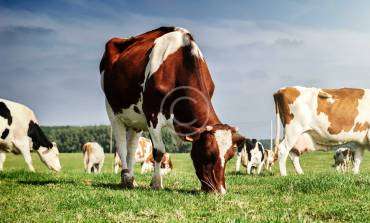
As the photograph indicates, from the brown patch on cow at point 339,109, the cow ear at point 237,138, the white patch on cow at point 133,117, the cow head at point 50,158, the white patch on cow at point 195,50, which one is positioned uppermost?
the white patch on cow at point 195,50

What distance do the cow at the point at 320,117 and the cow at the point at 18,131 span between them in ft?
33.2

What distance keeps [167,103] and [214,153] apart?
1.70m

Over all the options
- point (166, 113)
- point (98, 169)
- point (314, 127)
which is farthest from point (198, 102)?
point (98, 169)

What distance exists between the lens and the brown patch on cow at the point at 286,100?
1753 centimetres

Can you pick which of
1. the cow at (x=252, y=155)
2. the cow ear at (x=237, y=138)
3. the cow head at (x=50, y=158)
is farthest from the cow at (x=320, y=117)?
the cow at (x=252, y=155)

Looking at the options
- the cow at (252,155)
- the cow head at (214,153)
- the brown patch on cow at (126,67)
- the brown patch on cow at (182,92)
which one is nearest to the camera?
the cow head at (214,153)

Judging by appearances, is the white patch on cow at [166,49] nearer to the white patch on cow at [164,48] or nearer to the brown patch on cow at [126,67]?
the white patch on cow at [164,48]

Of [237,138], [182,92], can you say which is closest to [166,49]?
[182,92]

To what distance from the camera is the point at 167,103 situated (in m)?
9.92

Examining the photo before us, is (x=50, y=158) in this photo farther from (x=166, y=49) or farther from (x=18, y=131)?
(x=166, y=49)

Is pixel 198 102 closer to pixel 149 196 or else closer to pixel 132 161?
pixel 149 196

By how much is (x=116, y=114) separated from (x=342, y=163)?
90.5 feet

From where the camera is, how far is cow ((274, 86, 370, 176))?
56.6 ft

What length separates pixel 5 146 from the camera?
20453 millimetres
